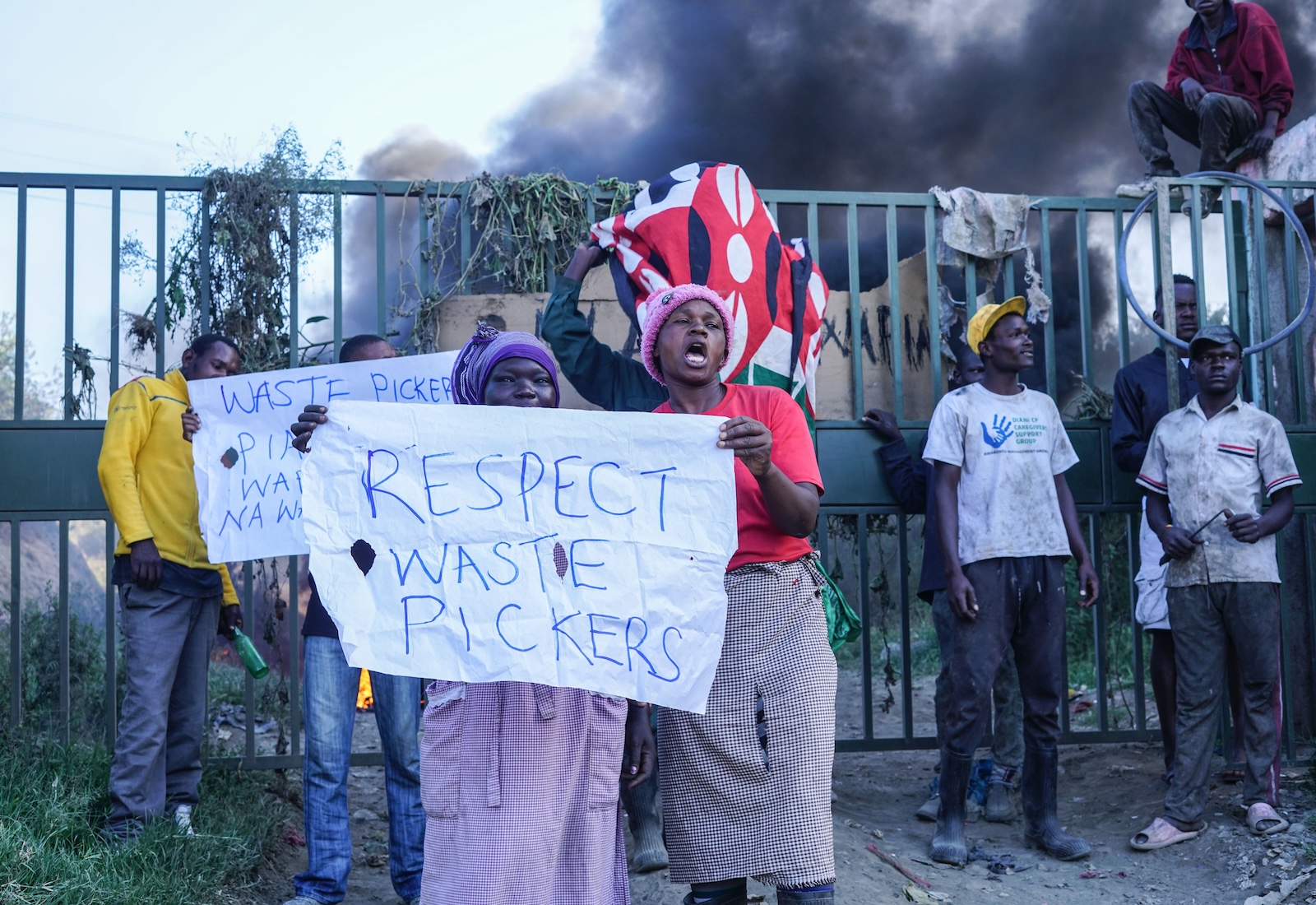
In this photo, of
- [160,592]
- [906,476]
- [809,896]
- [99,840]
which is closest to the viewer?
[809,896]

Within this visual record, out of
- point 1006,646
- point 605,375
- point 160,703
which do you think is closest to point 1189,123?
point 1006,646

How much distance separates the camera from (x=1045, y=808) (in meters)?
4.63

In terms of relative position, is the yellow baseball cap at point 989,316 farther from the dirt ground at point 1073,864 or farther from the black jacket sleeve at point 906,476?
the dirt ground at point 1073,864

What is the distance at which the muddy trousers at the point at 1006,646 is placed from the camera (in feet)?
14.6

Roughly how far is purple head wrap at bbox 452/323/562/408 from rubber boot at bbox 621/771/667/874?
1.82 meters

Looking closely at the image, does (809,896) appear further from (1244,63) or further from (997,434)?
(1244,63)

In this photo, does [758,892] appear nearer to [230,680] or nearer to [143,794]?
[143,794]

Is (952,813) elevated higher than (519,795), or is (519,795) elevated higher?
(519,795)

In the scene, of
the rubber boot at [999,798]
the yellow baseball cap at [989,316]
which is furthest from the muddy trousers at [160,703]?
the rubber boot at [999,798]

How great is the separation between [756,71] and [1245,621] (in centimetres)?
1522

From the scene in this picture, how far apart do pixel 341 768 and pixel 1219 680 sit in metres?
3.58

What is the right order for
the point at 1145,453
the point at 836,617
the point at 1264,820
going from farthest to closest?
the point at 1145,453
the point at 1264,820
the point at 836,617

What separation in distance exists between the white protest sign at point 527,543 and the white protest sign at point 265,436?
4.10ft

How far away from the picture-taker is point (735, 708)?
9.18ft
